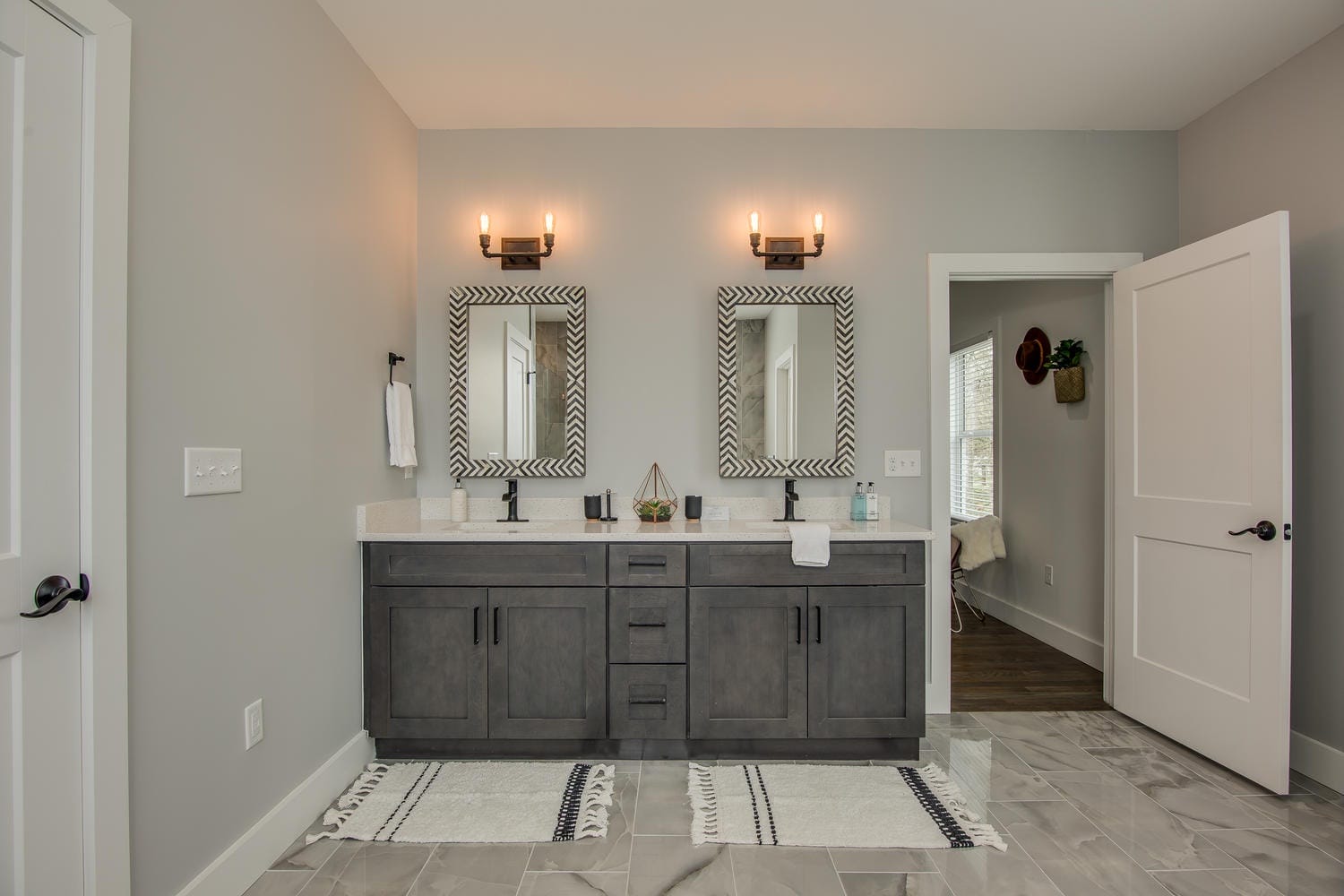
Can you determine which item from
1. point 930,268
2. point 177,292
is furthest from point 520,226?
point 930,268

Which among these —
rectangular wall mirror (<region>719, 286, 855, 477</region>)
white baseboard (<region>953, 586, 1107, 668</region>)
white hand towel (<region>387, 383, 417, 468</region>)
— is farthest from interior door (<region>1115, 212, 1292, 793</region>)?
white hand towel (<region>387, 383, 417, 468</region>)

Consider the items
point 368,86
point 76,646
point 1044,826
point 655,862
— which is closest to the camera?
point 76,646

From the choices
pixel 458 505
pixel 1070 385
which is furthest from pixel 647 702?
pixel 1070 385

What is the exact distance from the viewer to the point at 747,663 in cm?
256

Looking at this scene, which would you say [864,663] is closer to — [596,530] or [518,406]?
[596,530]

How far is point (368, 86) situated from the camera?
8.59 ft

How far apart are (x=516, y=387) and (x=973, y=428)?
3.81 metres

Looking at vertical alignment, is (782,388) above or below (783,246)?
below

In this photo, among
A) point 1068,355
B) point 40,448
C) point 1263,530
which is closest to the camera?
point 40,448

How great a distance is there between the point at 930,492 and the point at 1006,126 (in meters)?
1.70

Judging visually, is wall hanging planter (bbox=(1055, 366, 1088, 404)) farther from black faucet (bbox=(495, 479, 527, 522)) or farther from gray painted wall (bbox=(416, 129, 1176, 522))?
black faucet (bbox=(495, 479, 527, 522))

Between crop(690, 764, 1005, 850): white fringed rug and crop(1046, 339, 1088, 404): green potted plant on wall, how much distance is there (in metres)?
2.42

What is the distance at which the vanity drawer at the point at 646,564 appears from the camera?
8.41 ft

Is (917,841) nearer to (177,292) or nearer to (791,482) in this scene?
(791,482)
